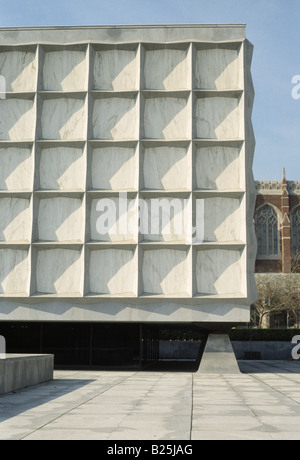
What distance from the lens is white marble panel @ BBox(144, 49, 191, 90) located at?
3052cm

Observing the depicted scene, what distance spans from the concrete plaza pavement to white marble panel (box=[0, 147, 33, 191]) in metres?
12.0

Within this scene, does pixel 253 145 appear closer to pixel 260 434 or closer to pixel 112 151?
pixel 112 151

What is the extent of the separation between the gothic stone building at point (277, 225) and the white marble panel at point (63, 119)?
5484 cm

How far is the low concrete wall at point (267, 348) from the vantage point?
5100 cm

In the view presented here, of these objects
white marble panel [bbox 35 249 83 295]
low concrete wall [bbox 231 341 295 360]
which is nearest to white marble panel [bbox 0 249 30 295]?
white marble panel [bbox 35 249 83 295]

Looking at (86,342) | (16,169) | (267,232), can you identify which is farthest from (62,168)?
(267,232)

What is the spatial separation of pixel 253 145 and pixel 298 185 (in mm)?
56962

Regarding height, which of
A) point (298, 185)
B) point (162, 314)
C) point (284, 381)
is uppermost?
point (298, 185)

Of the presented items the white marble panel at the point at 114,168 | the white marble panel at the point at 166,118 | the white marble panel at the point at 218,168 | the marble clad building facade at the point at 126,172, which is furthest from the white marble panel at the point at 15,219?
the white marble panel at the point at 218,168

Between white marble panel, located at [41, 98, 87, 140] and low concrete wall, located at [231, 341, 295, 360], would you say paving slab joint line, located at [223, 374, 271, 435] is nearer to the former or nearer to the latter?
white marble panel, located at [41, 98, 87, 140]

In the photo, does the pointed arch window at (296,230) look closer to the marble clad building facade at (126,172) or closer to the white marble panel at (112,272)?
A: the marble clad building facade at (126,172)

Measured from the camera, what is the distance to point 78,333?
110 ft

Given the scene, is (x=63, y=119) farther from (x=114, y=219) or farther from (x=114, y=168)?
(x=114, y=219)

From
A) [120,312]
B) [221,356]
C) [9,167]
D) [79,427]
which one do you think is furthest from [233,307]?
[79,427]
